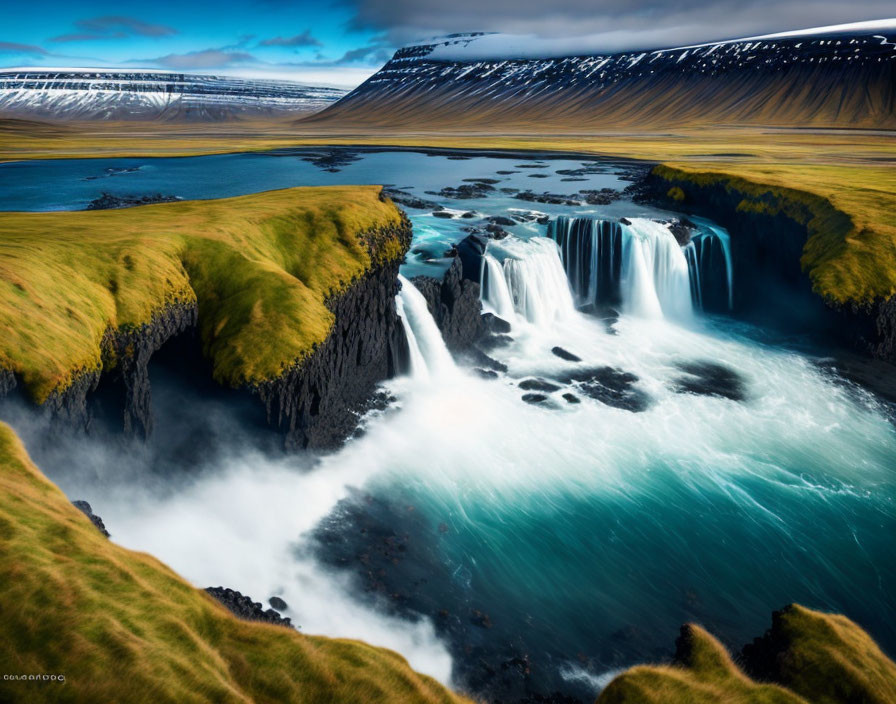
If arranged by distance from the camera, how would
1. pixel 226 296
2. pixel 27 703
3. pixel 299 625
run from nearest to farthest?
pixel 27 703
pixel 299 625
pixel 226 296

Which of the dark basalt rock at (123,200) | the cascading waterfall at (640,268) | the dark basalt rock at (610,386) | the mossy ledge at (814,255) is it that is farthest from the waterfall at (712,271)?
the dark basalt rock at (123,200)

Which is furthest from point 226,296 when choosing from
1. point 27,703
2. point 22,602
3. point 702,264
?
point 702,264

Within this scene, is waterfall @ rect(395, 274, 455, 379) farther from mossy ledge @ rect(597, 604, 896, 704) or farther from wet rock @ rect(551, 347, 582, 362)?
mossy ledge @ rect(597, 604, 896, 704)

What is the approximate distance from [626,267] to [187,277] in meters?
43.2

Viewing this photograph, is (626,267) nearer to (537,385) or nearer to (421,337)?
(537,385)

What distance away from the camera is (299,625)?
73.5 feet

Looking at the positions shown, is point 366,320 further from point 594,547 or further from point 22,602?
point 22,602

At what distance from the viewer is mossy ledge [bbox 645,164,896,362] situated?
1816 inches

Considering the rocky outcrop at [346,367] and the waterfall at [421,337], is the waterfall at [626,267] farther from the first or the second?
the rocky outcrop at [346,367]

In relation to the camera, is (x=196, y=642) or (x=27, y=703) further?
(x=196, y=642)

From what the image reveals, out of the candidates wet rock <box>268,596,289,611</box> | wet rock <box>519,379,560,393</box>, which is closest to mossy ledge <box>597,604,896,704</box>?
wet rock <box>268,596,289,611</box>

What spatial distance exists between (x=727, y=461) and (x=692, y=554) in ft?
30.0

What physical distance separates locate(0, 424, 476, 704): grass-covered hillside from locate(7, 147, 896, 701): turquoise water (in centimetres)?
911

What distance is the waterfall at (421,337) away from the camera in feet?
140
